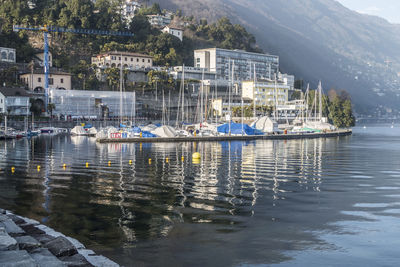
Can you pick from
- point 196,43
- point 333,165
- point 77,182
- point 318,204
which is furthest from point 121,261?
point 196,43

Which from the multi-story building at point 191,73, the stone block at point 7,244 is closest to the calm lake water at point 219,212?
the stone block at point 7,244

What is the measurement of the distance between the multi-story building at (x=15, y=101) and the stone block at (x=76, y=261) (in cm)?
9866

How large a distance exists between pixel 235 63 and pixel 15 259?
17714 centimetres

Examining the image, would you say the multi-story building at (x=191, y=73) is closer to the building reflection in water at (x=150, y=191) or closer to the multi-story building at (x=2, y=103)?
the multi-story building at (x=2, y=103)

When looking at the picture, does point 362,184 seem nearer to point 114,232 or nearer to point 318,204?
point 318,204

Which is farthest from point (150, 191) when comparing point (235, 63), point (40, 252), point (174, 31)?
point (174, 31)

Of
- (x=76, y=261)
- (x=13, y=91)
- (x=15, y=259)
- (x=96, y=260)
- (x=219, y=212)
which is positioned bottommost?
(x=219, y=212)

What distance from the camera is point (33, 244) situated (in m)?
11.3

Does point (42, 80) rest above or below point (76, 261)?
above

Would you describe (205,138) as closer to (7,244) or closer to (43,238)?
(43,238)

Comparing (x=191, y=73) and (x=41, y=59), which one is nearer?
(x=41, y=59)

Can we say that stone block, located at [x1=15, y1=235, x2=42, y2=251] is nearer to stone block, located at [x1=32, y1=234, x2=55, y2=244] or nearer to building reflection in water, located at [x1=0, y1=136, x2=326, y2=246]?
stone block, located at [x1=32, y1=234, x2=55, y2=244]

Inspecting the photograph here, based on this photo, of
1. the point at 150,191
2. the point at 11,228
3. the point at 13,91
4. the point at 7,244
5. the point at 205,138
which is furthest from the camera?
the point at 13,91

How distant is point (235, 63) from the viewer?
18238cm
